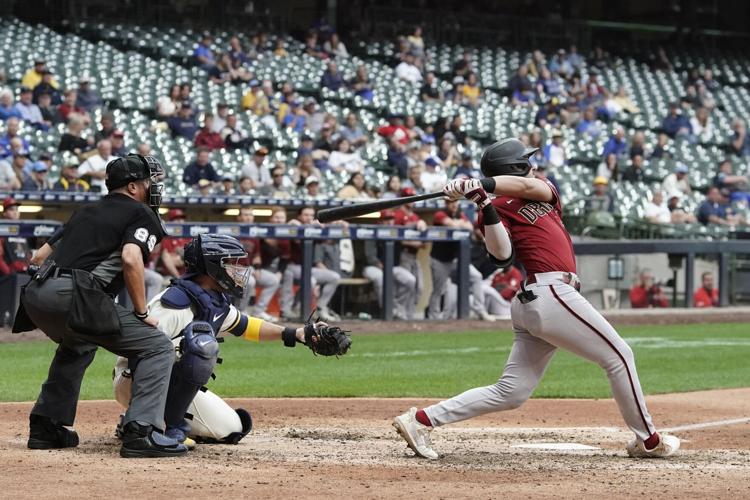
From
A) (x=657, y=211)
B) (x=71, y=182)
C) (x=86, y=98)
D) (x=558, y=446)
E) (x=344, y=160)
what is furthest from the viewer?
(x=657, y=211)

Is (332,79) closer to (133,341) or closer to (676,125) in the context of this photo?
(676,125)

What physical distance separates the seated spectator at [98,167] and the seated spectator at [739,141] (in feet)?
45.6

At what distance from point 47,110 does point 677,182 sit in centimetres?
1081

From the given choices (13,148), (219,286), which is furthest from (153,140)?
(219,286)

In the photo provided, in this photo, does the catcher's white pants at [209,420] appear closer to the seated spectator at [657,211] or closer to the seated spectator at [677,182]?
the seated spectator at [657,211]

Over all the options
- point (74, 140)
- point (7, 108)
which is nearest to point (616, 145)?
point (74, 140)

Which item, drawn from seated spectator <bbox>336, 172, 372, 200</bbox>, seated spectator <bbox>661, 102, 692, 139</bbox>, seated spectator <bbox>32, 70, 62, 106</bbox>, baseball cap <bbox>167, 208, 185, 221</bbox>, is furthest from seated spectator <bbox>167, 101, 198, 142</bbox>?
seated spectator <bbox>661, 102, 692, 139</bbox>

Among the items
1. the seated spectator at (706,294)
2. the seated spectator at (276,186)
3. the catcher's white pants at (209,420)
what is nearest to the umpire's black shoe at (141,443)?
the catcher's white pants at (209,420)

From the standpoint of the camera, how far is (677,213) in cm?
2084

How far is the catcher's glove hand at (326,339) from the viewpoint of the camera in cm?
632

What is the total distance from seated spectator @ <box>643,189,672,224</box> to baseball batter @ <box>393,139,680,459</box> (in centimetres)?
1464

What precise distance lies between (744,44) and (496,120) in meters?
12.3

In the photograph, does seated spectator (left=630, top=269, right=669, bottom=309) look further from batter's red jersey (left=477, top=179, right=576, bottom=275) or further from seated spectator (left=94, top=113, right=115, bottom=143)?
batter's red jersey (left=477, top=179, right=576, bottom=275)

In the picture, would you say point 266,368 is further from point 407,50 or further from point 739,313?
point 407,50
